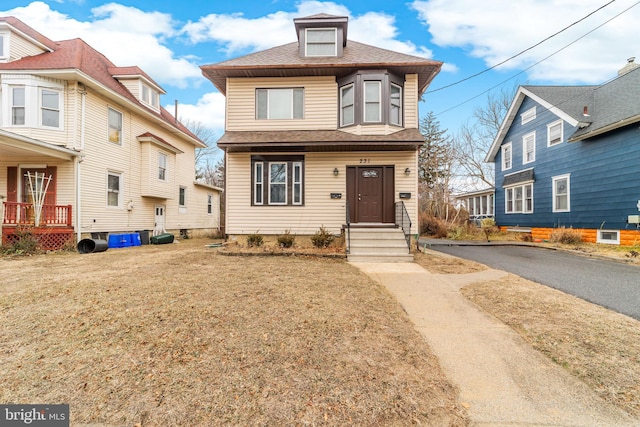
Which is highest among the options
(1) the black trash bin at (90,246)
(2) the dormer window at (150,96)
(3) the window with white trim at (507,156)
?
(2) the dormer window at (150,96)

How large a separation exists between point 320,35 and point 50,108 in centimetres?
1016

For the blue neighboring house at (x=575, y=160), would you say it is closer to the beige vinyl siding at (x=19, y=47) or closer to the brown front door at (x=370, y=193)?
the brown front door at (x=370, y=193)

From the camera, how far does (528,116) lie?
16.3m

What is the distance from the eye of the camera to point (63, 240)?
33.0 feet

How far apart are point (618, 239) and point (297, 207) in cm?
1223

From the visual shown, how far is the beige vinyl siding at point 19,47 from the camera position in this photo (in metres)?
10.9

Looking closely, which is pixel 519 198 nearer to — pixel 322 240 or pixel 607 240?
pixel 607 240

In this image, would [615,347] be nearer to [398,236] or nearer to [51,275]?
[398,236]

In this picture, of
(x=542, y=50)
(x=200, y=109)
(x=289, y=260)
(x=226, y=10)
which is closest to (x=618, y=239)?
(x=542, y=50)

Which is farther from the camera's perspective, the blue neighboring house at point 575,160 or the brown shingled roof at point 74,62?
the blue neighboring house at point 575,160

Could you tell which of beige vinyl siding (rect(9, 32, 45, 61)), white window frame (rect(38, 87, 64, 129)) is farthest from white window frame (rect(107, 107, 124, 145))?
beige vinyl siding (rect(9, 32, 45, 61))

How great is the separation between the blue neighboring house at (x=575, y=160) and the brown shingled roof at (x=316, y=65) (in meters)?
7.73

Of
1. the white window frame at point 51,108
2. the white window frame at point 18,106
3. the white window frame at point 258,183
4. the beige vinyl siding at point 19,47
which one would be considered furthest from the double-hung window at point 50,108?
the white window frame at point 258,183

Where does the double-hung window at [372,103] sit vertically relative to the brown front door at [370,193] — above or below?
above
